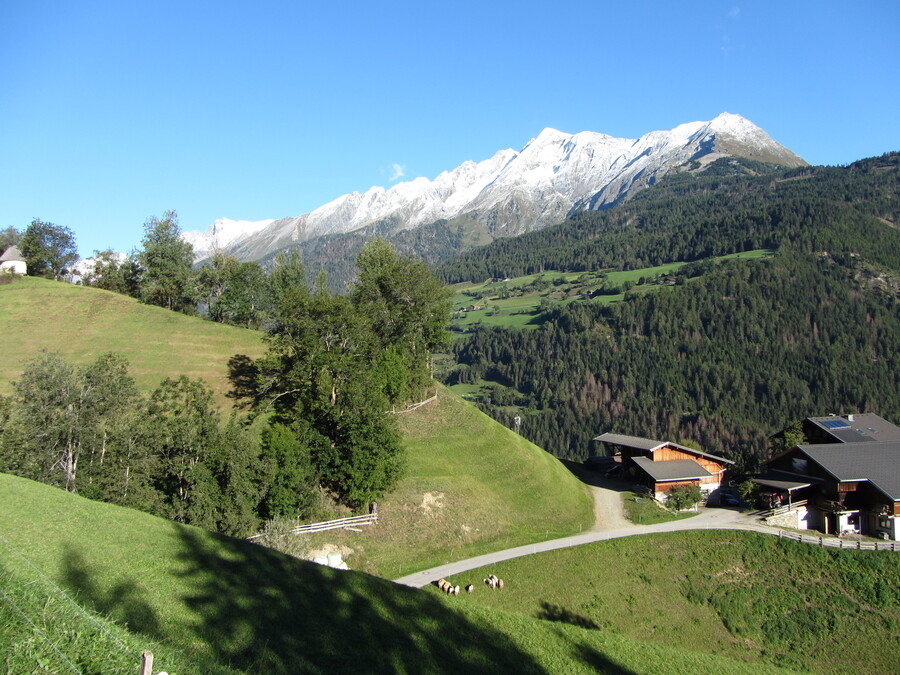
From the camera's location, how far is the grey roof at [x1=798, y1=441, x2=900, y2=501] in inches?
1925

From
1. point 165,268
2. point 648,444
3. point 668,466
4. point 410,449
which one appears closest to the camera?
point 410,449

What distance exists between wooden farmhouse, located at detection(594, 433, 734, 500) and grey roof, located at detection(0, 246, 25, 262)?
321 feet

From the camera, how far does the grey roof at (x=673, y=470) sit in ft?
191

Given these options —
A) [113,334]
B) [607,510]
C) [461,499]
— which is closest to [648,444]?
[607,510]

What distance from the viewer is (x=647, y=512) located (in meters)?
53.3

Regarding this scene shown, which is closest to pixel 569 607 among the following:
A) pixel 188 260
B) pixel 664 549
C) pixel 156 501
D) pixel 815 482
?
pixel 664 549

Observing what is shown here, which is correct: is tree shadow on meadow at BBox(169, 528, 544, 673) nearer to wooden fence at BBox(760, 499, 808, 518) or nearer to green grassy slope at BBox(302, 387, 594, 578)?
green grassy slope at BBox(302, 387, 594, 578)

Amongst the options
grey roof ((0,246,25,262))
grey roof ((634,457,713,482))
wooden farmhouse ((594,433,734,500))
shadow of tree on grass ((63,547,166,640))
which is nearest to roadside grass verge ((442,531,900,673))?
grey roof ((634,457,713,482))

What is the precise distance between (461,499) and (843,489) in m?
36.2

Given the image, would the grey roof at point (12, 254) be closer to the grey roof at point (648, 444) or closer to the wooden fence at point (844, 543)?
the grey roof at point (648, 444)

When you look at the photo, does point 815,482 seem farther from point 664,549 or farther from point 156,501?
point 156,501

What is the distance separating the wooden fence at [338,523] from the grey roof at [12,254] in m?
78.7

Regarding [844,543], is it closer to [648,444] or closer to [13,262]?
[648,444]

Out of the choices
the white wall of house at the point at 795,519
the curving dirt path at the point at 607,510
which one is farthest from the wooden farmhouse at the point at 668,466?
the white wall of house at the point at 795,519
